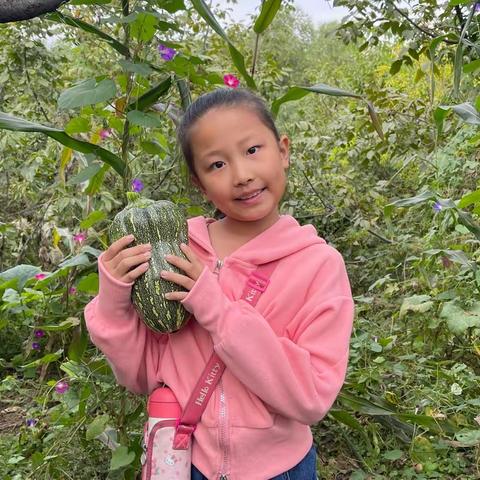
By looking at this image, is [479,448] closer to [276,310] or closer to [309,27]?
[276,310]

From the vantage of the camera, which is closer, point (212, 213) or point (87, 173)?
point (87, 173)

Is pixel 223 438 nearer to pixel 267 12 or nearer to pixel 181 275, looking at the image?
pixel 181 275

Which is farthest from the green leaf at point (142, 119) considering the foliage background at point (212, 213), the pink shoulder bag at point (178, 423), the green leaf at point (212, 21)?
the pink shoulder bag at point (178, 423)

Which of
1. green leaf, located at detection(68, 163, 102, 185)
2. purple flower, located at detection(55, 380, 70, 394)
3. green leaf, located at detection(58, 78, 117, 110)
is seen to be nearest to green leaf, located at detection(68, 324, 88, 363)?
purple flower, located at detection(55, 380, 70, 394)

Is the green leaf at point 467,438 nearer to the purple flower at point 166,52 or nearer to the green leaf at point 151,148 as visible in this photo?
the green leaf at point 151,148

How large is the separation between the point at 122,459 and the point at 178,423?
467 mm

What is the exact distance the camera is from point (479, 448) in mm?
1820

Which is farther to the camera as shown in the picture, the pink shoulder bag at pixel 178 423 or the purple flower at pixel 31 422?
the purple flower at pixel 31 422

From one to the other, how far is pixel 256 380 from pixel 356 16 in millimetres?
2660

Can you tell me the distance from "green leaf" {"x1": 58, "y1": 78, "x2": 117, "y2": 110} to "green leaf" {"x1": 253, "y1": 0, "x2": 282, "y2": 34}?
42cm

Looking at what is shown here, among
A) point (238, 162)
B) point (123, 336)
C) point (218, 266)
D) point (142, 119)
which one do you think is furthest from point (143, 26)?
point (123, 336)

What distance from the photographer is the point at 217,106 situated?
113 centimetres

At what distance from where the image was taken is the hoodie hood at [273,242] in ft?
3.67

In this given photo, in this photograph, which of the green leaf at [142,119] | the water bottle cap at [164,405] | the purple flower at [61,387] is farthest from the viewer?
the purple flower at [61,387]
